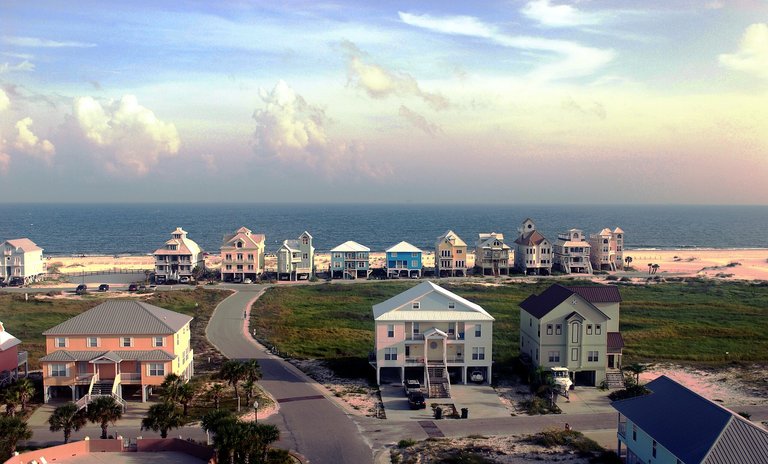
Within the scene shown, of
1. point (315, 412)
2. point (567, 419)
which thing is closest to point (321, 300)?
point (315, 412)

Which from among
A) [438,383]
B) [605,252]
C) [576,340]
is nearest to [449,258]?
[605,252]

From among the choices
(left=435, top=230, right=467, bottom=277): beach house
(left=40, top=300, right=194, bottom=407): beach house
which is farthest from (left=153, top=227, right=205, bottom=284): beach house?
(left=40, top=300, right=194, bottom=407): beach house

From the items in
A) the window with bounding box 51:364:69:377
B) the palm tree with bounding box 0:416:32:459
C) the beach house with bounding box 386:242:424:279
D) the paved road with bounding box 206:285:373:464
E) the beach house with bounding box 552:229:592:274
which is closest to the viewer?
the palm tree with bounding box 0:416:32:459

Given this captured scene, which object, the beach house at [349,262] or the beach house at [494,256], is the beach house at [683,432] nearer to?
the beach house at [349,262]

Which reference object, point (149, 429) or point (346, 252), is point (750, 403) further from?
point (346, 252)

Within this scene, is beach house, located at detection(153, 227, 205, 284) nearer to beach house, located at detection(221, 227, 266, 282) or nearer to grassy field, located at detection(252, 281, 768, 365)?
beach house, located at detection(221, 227, 266, 282)
